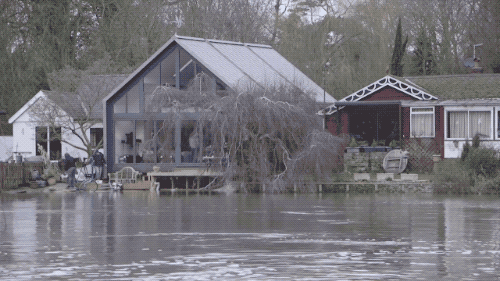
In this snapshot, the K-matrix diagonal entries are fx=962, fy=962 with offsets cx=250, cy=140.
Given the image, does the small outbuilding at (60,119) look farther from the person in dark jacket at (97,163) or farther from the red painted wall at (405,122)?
the red painted wall at (405,122)

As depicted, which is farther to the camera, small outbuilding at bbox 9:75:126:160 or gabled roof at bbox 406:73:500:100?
small outbuilding at bbox 9:75:126:160

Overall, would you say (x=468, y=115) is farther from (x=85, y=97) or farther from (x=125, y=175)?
(x=85, y=97)

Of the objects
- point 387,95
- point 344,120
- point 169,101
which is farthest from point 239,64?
point 387,95

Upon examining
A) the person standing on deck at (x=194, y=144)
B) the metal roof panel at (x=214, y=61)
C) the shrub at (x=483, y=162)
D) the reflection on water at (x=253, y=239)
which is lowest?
the reflection on water at (x=253, y=239)

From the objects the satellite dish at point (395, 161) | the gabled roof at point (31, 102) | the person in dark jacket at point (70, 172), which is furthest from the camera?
the gabled roof at point (31, 102)

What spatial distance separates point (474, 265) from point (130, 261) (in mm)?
6068

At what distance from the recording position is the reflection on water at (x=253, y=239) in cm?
1606

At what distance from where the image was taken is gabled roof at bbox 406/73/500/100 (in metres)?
43.4

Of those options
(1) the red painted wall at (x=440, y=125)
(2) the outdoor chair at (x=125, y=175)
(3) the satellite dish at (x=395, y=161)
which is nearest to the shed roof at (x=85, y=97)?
(2) the outdoor chair at (x=125, y=175)

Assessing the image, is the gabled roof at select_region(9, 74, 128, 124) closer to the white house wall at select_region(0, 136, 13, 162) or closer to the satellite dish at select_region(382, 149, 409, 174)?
the white house wall at select_region(0, 136, 13, 162)

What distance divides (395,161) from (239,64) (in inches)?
373

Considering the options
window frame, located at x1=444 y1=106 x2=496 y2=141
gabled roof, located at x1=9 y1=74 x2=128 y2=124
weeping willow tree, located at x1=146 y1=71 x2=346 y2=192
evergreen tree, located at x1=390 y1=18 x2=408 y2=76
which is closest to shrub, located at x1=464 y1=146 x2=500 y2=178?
weeping willow tree, located at x1=146 y1=71 x2=346 y2=192

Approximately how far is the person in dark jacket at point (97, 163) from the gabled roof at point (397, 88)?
12.2 meters

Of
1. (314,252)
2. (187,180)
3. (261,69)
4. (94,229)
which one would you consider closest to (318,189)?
(187,180)
